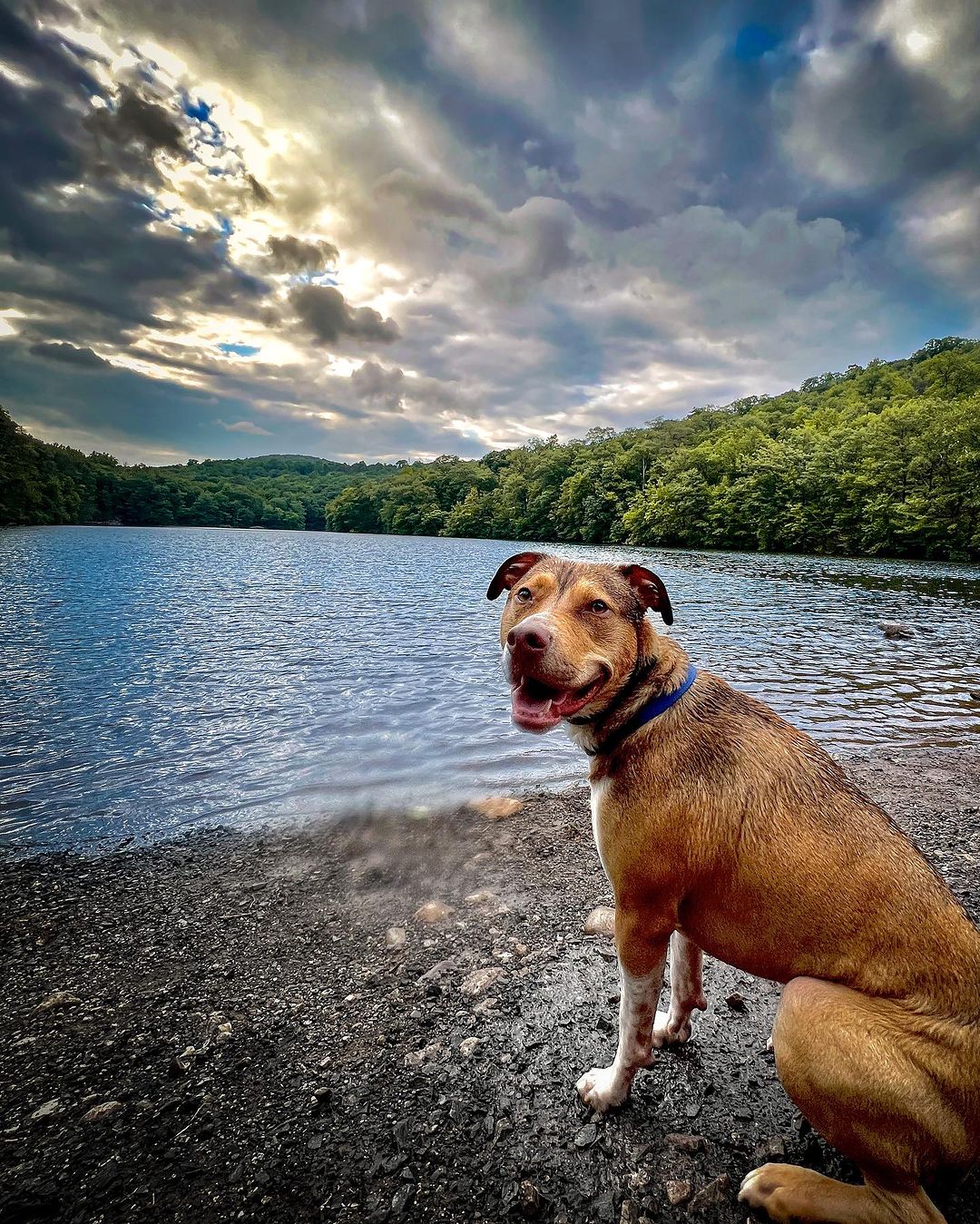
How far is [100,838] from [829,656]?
16.9 m

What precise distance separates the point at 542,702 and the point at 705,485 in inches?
3753

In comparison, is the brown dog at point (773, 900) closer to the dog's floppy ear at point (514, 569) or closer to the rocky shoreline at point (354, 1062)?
the rocky shoreline at point (354, 1062)

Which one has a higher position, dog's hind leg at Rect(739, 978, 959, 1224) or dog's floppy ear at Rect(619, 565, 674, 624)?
dog's floppy ear at Rect(619, 565, 674, 624)

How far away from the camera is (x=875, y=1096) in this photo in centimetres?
191

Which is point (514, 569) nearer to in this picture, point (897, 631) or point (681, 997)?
point (681, 997)

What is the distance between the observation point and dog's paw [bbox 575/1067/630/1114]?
264 centimetres

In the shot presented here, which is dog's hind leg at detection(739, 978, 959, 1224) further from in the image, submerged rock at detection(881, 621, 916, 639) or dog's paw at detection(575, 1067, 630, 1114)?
submerged rock at detection(881, 621, 916, 639)

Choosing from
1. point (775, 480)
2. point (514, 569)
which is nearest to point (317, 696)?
point (514, 569)

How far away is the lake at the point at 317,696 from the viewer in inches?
280

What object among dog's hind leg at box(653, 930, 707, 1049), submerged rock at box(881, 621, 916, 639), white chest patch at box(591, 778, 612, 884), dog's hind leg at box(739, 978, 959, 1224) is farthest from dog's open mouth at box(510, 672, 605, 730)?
submerged rock at box(881, 621, 916, 639)

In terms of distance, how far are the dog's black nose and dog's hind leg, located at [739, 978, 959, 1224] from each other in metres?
1.72

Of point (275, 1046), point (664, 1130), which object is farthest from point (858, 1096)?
point (275, 1046)

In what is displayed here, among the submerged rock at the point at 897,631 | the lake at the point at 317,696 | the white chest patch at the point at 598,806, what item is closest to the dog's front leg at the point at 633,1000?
the white chest patch at the point at 598,806

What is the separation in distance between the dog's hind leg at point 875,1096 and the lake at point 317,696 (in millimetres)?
5273
